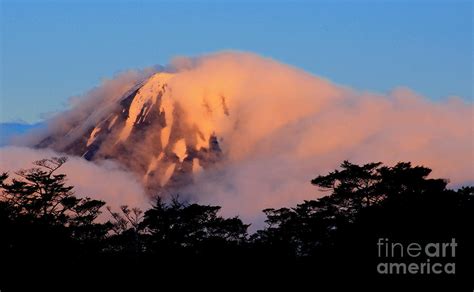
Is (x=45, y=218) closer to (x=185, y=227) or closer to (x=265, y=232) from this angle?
(x=185, y=227)

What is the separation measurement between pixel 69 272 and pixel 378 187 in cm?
3058

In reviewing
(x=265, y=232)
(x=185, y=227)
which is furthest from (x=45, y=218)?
(x=265, y=232)

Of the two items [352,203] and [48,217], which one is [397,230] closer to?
[352,203]

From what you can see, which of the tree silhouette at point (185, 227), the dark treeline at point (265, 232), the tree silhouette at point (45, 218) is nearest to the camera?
the dark treeline at point (265, 232)

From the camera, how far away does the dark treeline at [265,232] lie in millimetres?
44812

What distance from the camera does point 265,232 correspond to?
85.8 metres

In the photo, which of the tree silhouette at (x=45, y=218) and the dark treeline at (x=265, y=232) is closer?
the dark treeline at (x=265, y=232)

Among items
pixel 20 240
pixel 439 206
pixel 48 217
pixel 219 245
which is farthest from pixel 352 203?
pixel 20 240

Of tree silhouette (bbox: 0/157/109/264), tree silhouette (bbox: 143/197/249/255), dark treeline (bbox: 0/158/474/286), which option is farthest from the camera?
tree silhouette (bbox: 143/197/249/255)

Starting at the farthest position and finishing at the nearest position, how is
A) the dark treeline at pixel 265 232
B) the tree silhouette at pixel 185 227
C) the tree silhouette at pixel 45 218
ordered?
1. the tree silhouette at pixel 185 227
2. the tree silhouette at pixel 45 218
3. the dark treeline at pixel 265 232

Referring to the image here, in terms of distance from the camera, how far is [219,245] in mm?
58781

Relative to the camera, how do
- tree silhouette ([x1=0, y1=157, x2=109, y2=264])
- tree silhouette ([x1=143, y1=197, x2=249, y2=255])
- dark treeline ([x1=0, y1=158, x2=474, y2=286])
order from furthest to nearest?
tree silhouette ([x1=143, y1=197, x2=249, y2=255]), tree silhouette ([x1=0, y1=157, x2=109, y2=264]), dark treeline ([x1=0, y1=158, x2=474, y2=286])

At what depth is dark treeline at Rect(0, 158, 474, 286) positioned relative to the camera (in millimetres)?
44812

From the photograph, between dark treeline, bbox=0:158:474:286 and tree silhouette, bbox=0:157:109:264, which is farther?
tree silhouette, bbox=0:157:109:264
